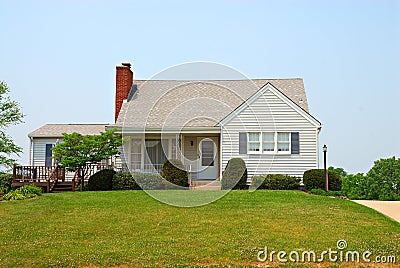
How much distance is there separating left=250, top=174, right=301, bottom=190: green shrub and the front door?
331cm

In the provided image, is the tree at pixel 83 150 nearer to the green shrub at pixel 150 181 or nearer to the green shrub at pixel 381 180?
the green shrub at pixel 150 181

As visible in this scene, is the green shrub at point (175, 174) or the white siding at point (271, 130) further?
the white siding at point (271, 130)

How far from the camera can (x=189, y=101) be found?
85.2 feet

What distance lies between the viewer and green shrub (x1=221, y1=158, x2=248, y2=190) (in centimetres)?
2242

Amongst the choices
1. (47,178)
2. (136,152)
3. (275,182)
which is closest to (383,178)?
(275,182)

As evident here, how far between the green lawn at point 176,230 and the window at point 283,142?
6429 millimetres

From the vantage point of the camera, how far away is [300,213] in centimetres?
1472

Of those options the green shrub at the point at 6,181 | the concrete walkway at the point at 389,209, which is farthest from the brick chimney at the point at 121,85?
the concrete walkway at the point at 389,209

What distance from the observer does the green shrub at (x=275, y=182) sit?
2241 centimetres

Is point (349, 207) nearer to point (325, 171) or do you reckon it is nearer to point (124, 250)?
point (325, 171)

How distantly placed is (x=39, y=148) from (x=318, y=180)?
17155mm

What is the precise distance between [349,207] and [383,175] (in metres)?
19.7

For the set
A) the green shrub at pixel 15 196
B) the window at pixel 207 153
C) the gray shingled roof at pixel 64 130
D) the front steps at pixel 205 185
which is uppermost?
the gray shingled roof at pixel 64 130

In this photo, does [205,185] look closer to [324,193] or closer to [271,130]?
[271,130]
